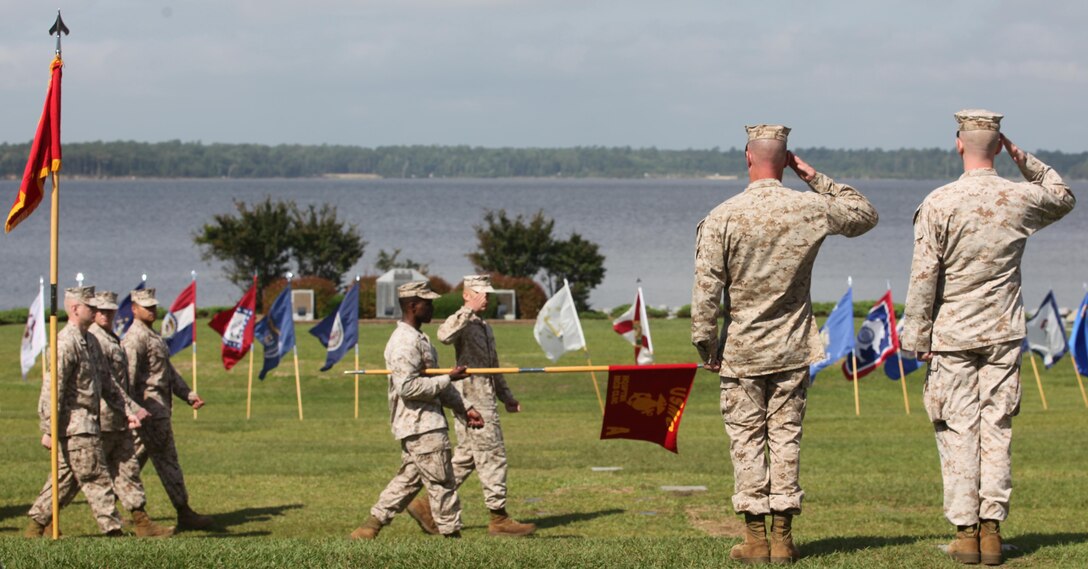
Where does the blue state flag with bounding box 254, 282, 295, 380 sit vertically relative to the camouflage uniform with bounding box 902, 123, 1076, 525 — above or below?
below

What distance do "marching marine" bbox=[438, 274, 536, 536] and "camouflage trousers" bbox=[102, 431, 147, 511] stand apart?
8.42ft

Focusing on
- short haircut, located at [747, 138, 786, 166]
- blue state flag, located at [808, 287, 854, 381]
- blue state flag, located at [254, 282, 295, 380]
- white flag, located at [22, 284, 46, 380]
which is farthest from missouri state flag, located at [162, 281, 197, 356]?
short haircut, located at [747, 138, 786, 166]

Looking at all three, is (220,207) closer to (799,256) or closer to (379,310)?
(379,310)

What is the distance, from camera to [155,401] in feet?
42.6

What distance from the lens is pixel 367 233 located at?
134m

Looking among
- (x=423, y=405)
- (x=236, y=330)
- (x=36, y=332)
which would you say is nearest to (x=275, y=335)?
(x=236, y=330)

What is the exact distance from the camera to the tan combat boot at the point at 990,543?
8234mm

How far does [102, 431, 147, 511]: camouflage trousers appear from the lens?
39.9 ft

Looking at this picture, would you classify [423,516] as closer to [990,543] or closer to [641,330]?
[990,543]

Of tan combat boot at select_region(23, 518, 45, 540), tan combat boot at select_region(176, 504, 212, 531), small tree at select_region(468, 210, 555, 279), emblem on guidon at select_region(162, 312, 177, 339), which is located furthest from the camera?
small tree at select_region(468, 210, 555, 279)

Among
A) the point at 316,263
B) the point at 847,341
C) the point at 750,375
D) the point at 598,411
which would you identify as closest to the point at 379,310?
the point at 316,263

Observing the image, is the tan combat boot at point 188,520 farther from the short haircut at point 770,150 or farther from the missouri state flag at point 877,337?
the missouri state flag at point 877,337

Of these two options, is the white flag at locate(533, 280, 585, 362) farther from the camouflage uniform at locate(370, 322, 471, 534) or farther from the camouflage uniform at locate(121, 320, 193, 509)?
the camouflage uniform at locate(370, 322, 471, 534)

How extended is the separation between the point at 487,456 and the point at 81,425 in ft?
10.4
